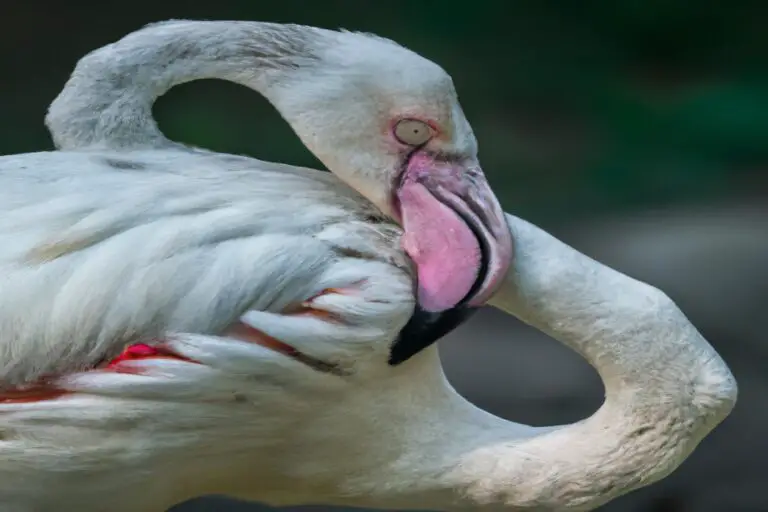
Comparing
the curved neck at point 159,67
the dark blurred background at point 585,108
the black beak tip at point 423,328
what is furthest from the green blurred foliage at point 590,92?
the black beak tip at point 423,328

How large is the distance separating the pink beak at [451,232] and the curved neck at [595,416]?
0.05 m

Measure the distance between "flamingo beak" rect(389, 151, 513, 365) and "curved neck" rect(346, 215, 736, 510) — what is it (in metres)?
0.05

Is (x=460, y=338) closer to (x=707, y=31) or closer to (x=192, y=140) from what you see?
(x=192, y=140)

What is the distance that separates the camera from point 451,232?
1055mm

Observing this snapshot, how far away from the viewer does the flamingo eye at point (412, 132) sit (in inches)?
41.8

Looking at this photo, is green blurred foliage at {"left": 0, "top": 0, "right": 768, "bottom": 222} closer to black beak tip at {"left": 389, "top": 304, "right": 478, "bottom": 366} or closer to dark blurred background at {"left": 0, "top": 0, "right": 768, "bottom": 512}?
dark blurred background at {"left": 0, "top": 0, "right": 768, "bottom": 512}

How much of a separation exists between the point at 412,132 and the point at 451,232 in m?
0.10

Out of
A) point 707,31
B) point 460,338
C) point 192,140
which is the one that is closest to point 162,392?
point 460,338

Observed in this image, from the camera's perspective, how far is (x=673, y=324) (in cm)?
109

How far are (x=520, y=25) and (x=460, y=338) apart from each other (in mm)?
995

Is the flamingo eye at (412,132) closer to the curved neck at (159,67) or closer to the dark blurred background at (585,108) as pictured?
the curved neck at (159,67)

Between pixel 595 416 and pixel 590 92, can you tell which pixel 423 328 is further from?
pixel 590 92

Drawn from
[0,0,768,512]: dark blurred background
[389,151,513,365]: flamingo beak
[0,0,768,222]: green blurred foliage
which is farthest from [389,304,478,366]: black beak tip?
[0,0,768,222]: green blurred foliage

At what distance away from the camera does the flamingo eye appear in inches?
41.8
